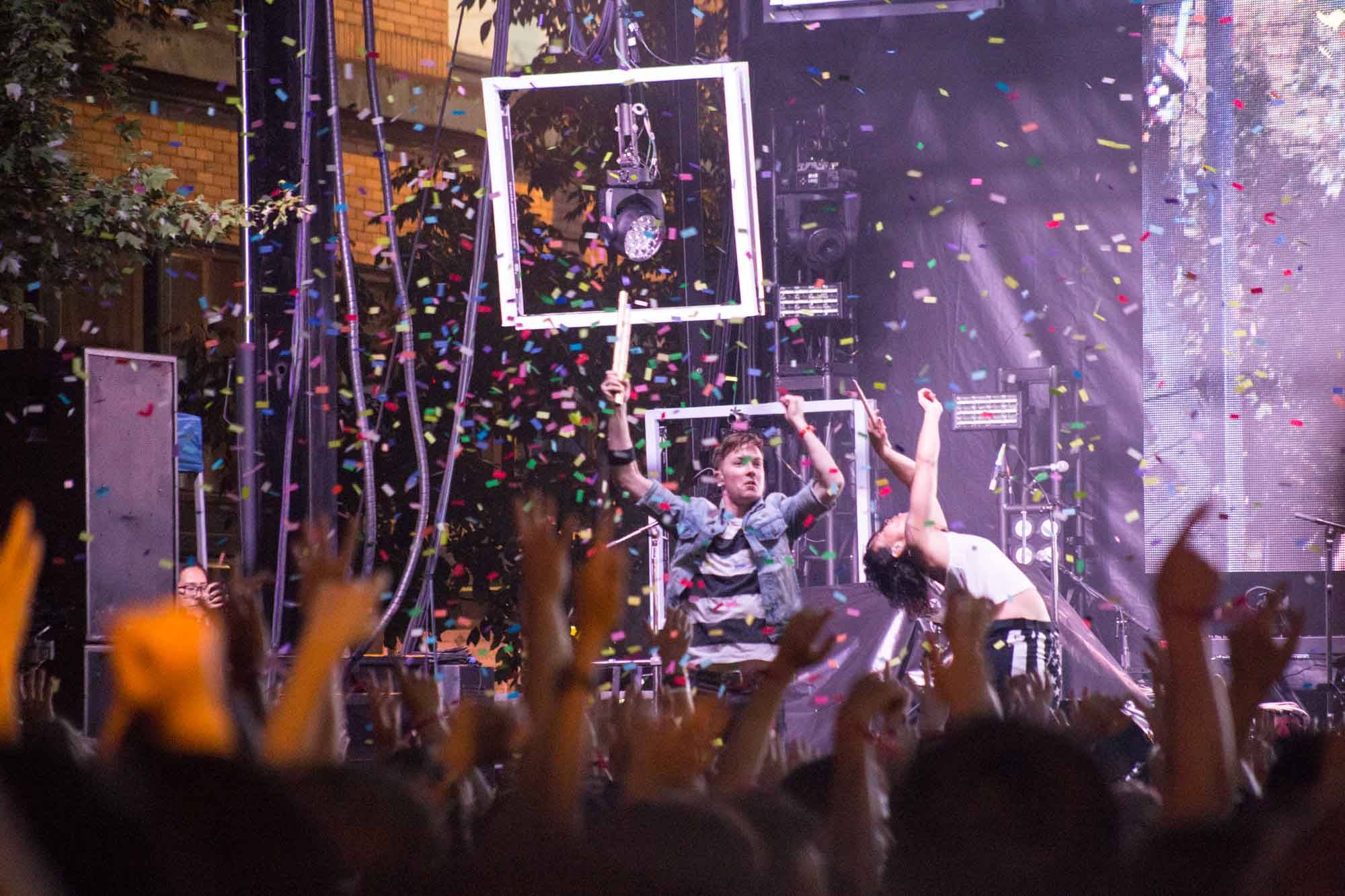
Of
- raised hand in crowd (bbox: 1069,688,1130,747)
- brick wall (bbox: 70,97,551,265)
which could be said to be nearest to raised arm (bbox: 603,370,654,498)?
raised hand in crowd (bbox: 1069,688,1130,747)

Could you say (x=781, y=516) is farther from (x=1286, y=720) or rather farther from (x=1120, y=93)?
(x=1120, y=93)

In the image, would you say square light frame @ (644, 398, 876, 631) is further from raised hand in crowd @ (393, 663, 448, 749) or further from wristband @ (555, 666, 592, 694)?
wristband @ (555, 666, 592, 694)

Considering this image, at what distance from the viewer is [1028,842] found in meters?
0.78

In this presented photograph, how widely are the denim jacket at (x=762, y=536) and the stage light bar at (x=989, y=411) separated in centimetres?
285

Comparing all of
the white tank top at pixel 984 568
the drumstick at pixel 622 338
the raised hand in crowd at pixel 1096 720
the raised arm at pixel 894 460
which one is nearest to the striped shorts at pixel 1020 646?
the white tank top at pixel 984 568

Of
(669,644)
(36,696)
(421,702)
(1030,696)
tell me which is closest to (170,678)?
(421,702)

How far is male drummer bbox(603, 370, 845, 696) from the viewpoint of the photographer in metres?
4.84

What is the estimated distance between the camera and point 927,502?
16.4 feet

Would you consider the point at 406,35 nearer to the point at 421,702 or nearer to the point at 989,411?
the point at 989,411

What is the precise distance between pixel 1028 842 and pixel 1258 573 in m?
7.92

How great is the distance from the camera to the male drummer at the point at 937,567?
4.89 m

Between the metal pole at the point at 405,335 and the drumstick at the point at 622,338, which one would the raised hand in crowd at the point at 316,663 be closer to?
the metal pole at the point at 405,335

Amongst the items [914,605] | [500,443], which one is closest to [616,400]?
[914,605]

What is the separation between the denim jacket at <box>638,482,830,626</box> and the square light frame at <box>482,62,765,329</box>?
0.87 metres
